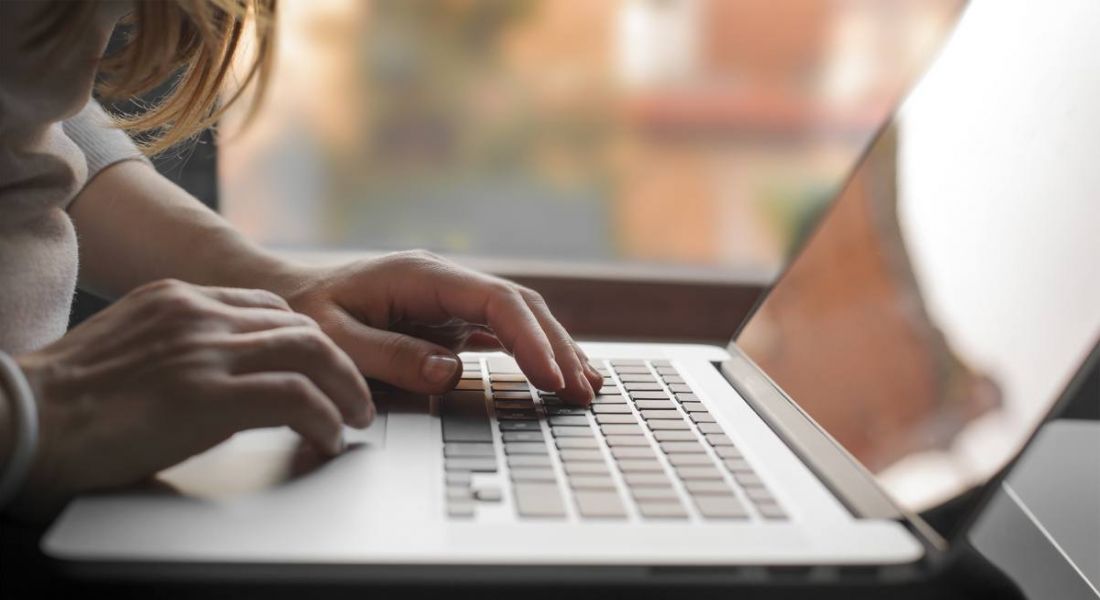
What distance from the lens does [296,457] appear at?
46 centimetres

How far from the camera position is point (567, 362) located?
603 mm

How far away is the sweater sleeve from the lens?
0.74 m

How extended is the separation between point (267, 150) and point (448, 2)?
0.32 m

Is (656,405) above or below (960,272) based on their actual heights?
below

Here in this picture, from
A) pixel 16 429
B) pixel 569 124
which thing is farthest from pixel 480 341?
pixel 569 124

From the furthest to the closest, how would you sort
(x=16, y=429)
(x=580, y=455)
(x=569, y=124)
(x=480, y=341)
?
(x=569, y=124) → (x=480, y=341) → (x=580, y=455) → (x=16, y=429)

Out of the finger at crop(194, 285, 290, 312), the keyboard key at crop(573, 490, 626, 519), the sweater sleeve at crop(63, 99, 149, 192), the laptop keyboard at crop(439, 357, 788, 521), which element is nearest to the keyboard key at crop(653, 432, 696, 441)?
the laptop keyboard at crop(439, 357, 788, 521)

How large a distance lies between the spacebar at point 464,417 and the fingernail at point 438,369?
17 mm

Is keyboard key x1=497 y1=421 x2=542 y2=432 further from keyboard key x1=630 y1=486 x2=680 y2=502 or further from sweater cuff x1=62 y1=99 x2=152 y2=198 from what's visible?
sweater cuff x1=62 y1=99 x2=152 y2=198

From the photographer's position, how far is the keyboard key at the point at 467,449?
1.59ft

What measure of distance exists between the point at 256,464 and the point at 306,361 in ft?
0.17

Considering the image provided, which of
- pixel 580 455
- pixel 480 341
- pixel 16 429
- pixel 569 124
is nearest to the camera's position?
pixel 16 429

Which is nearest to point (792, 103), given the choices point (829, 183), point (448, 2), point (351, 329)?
point (829, 183)

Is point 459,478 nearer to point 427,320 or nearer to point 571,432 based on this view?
point 571,432
